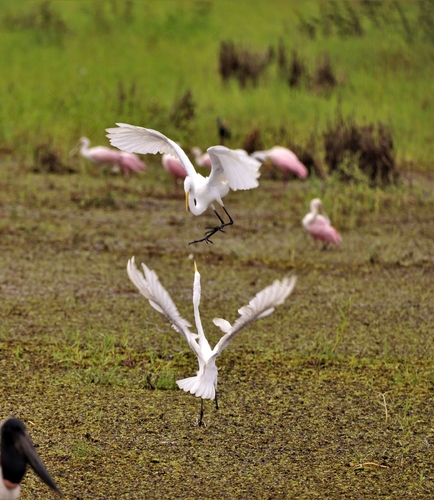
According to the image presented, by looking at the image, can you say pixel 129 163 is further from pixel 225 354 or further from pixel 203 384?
Answer: pixel 203 384

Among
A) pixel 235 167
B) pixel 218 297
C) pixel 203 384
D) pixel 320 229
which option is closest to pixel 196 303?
pixel 203 384

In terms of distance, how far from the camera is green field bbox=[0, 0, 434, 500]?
2.80m

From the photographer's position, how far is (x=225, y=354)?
3.69 m

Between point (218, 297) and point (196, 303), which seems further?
point (218, 297)

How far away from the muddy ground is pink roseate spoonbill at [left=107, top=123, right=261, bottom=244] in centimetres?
62

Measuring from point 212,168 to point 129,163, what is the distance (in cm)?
375

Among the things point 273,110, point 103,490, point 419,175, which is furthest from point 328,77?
point 103,490

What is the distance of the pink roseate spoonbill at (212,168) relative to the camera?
281cm

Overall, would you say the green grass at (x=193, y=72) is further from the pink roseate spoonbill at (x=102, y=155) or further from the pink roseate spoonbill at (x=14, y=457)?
the pink roseate spoonbill at (x=14, y=457)

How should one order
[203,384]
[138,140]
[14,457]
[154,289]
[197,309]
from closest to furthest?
[14,457], [154,289], [203,384], [197,309], [138,140]

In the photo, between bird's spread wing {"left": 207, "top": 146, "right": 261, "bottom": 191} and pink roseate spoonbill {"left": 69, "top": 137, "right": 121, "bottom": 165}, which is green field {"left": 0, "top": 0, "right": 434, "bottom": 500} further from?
bird's spread wing {"left": 207, "top": 146, "right": 261, "bottom": 191}

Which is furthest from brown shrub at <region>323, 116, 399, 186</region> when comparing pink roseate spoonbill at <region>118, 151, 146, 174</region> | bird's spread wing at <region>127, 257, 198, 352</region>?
bird's spread wing at <region>127, 257, 198, 352</region>

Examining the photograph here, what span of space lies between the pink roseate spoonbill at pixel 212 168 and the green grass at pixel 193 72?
13.9 feet

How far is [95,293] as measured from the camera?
4352mm
